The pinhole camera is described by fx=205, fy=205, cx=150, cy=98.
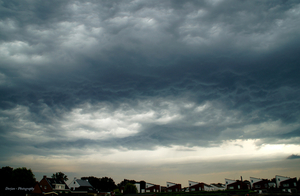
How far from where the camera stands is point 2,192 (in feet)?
379

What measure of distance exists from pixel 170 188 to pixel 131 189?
55570 mm

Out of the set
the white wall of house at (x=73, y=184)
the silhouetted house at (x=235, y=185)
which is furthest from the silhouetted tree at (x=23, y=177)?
the silhouetted house at (x=235, y=185)

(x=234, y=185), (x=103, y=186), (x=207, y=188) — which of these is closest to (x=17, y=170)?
(x=103, y=186)

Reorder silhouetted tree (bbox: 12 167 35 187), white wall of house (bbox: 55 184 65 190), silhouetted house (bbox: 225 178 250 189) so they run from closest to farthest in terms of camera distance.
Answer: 1. white wall of house (bbox: 55 184 65 190)
2. silhouetted house (bbox: 225 178 250 189)
3. silhouetted tree (bbox: 12 167 35 187)

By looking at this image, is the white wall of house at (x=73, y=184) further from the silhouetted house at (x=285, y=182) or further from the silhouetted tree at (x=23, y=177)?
the silhouetted house at (x=285, y=182)

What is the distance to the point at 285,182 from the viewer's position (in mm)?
152625

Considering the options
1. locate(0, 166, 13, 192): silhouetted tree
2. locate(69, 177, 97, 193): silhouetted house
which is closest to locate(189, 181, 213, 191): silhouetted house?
locate(69, 177, 97, 193): silhouetted house

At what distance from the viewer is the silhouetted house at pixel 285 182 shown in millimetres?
147750

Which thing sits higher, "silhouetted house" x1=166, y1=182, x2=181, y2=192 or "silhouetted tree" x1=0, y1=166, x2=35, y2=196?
"silhouetted tree" x1=0, y1=166, x2=35, y2=196

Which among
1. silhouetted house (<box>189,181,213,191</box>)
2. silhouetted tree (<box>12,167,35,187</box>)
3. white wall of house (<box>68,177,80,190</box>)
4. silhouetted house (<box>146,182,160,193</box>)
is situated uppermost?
silhouetted tree (<box>12,167,35,187</box>)

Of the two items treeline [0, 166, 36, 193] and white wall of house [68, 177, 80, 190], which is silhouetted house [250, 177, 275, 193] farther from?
treeline [0, 166, 36, 193]

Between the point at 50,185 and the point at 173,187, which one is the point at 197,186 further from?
the point at 50,185

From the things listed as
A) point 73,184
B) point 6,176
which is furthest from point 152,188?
point 6,176

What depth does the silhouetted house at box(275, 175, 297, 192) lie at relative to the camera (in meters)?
148
